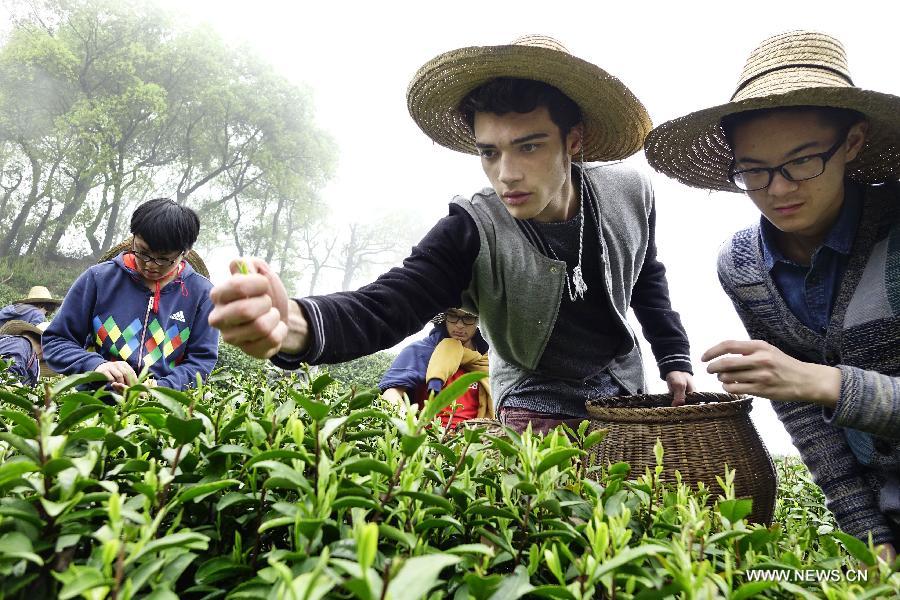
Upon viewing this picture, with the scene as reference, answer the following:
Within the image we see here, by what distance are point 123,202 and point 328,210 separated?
8.34 m

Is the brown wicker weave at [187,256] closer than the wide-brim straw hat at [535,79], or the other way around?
the wide-brim straw hat at [535,79]

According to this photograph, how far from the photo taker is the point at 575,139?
2.33 meters

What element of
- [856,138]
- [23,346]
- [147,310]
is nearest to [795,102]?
[856,138]

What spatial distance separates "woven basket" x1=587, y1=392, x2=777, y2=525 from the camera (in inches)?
71.8

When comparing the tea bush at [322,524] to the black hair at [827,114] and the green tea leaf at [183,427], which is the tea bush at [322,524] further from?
the black hair at [827,114]

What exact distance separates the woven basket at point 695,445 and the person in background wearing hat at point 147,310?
202 centimetres

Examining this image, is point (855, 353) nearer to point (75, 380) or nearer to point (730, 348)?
point (730, 348)

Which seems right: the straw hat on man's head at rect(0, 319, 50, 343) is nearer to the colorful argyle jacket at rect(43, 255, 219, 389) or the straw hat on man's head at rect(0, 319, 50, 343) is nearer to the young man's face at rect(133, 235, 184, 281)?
the colorful argyle jacket at rect(43, 255, 219, 389)

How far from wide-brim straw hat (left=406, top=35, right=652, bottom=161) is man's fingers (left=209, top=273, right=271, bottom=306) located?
3.98 ft

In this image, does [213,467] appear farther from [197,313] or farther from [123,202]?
[123,202]

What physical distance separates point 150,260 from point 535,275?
2.00 metres

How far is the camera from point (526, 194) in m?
2.04

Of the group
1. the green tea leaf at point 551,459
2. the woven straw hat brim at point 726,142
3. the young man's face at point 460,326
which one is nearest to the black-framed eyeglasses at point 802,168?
the woven straw hat brim at point 726,142

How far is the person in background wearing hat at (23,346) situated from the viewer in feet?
14.5
